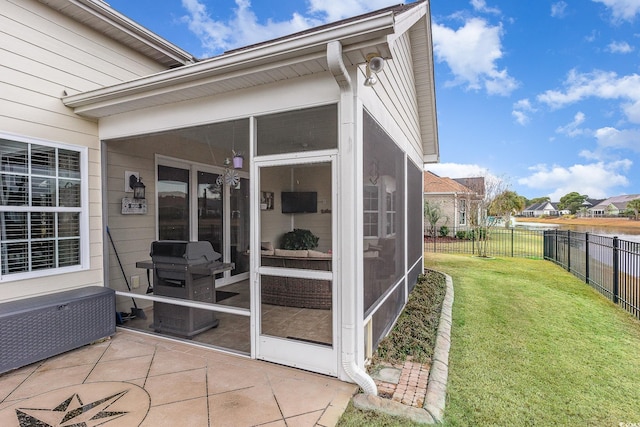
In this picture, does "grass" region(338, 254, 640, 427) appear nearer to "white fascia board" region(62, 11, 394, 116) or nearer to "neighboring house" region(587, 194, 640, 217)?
"white fascia board" region(62, 11, 394, 116)

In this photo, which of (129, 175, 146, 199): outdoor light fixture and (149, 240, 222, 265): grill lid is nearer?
(149, 240, 222, 265): grill lid

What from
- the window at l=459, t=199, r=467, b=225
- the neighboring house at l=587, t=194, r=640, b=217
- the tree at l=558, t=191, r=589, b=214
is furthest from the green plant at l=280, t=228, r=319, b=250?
the tree at l=558, t=191, r=589, b=214

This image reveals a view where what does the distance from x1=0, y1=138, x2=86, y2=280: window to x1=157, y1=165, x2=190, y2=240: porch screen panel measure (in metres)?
1.31

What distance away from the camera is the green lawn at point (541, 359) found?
262cm

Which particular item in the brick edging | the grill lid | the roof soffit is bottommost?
the brick edging

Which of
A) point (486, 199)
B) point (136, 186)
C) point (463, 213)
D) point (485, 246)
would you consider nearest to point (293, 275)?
point (136, 186)

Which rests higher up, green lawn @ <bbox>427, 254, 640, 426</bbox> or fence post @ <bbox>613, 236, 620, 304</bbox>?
fence post @ <bbox>613, 236, 620, 304</bbox>

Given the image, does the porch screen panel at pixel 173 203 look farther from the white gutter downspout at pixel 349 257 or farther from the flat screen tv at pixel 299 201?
the white gutter downspout at pixel 349 257

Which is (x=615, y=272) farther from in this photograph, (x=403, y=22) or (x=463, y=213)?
(x=463, y=213)

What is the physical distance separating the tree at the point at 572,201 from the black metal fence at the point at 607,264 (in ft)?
180

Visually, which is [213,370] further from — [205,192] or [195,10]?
[195,10]

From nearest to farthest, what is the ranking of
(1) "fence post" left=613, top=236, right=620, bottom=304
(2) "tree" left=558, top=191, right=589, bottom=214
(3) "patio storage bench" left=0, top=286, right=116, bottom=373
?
(3) "patio storage bench" left=0, top=286, right=116, bottom=373
(1) "fence post" left=613, top=236, right=620, bottom=304
(2) "tree" left=558, top=191, right=589, bottom=214

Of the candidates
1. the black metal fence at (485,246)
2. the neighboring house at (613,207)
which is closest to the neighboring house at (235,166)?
the black metal fence at (485,246)

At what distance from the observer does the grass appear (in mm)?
2572
